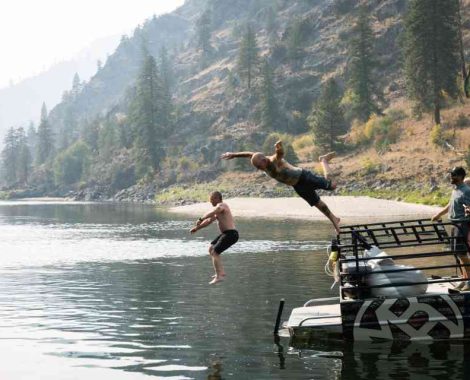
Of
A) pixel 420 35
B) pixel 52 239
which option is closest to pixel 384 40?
pixel 420 35

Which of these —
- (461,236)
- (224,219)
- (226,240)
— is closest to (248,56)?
(224,219)

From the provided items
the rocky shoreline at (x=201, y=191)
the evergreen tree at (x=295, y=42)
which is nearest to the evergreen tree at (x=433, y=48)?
the rocky shoreline at (x=201, y=191)

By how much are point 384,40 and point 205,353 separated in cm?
12043

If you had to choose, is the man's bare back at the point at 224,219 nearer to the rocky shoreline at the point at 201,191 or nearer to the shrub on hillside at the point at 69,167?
the rocky shoreline at the point at 201,191

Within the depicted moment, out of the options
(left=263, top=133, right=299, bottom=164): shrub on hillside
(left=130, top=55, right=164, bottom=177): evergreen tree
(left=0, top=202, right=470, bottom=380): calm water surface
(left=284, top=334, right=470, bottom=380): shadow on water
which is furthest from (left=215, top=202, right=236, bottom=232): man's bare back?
(left=130, top=55, right=164, bottom=177): evergreen tree

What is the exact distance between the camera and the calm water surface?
1170cm

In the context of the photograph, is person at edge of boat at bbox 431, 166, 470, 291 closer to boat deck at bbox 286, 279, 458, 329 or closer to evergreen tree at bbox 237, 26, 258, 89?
boat deck at bbox 286, 279, 458, 329

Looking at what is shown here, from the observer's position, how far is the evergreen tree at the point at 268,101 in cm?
11925

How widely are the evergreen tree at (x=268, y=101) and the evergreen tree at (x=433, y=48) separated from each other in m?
39.5

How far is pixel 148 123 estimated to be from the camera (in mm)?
131750

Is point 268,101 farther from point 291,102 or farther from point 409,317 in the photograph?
point 409,317

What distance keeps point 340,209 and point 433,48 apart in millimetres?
32481

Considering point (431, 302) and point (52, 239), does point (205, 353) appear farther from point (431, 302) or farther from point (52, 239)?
point (52, 239)

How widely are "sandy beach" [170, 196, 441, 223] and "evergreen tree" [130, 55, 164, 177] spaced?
2012 inches
